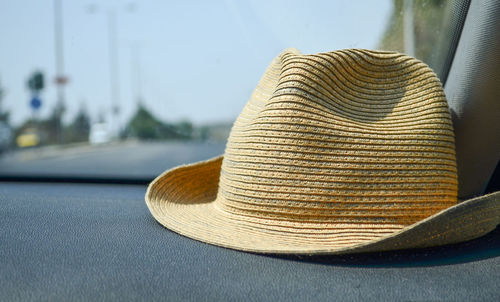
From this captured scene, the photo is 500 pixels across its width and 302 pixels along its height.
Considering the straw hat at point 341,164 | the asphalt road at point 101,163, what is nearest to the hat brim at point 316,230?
the straw hat at point 341,164

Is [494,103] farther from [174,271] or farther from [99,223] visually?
[99,223]

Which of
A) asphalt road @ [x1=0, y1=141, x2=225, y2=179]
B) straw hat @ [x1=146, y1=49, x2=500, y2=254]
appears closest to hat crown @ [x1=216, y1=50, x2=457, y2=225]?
straw hat @ [x1=146, y1=49, x2=500, y2=254]

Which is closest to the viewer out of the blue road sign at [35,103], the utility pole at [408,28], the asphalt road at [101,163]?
the utility pole at [408,28]

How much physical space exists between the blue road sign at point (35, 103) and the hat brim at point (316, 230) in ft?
22.8

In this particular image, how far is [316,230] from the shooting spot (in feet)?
3.73

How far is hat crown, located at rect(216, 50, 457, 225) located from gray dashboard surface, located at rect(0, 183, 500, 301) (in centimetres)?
16

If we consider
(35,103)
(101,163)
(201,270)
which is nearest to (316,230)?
(201,270)

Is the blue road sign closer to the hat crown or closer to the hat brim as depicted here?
the hat brim

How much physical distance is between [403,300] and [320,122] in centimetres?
53

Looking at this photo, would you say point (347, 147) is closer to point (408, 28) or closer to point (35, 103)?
point (408, 28)

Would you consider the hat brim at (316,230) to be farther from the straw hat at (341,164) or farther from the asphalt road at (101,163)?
the asphalt road at (101,163)

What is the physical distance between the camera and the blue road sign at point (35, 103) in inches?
297

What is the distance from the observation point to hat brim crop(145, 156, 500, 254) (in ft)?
3.16

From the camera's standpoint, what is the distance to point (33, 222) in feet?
4.16
